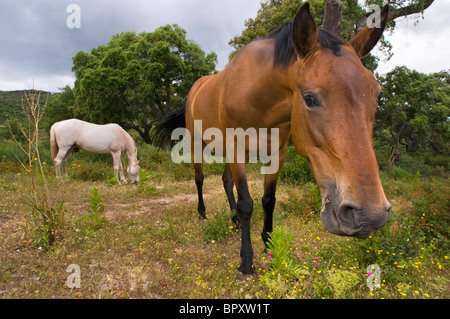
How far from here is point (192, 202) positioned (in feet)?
18.5

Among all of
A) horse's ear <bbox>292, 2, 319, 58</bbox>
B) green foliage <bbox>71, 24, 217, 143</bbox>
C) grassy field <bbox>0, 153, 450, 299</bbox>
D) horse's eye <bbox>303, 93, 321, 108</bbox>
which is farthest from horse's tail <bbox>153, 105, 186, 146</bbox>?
green foliage <bbox>71, 24, 217, 143</bbox>

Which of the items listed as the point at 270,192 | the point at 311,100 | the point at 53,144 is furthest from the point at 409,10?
the point at 53,144

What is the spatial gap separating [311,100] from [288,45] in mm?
714

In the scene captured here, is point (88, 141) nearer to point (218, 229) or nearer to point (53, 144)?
point (53, 144)

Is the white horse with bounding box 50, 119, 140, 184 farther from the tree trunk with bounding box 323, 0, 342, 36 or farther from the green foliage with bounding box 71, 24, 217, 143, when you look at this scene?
the green foliage with bounding box 71, 24, 217, 143

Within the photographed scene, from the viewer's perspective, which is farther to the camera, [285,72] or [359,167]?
[285,72]

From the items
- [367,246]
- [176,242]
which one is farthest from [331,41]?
[176,242]

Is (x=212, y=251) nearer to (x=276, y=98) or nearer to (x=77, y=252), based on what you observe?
(x=77, y=252)

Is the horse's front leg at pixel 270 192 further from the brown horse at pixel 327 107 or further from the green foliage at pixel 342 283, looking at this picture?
the green foliage at pixel 342 283

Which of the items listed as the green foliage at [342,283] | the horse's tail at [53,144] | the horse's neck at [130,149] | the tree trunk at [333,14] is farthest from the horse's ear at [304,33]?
the horse's tail at [53,144]

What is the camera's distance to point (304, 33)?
5.75ft

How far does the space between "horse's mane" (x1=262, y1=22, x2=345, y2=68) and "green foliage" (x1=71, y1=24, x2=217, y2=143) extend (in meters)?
17.1

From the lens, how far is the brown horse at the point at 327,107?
137 cm
